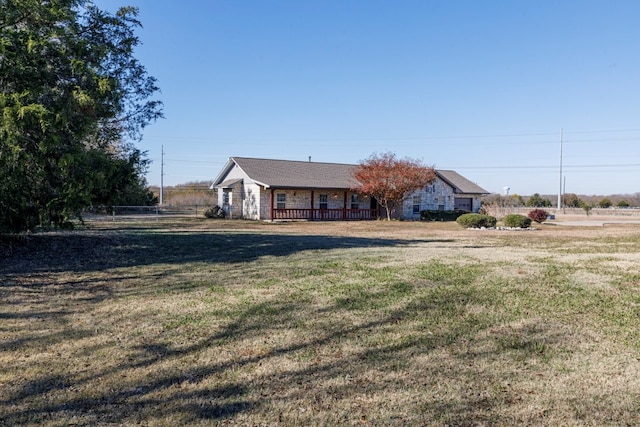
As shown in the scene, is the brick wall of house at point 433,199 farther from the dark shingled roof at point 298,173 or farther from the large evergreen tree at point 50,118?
the large evergreen tree at point 50,118

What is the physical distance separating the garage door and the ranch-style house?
1497 millimetres

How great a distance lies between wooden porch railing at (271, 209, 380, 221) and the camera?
31.4 meters

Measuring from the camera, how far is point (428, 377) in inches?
164

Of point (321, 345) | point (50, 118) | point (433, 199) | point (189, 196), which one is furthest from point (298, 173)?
point (321, 345)

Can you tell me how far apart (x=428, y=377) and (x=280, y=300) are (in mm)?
3139

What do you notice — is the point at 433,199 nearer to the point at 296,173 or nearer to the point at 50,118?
the point at 296,173

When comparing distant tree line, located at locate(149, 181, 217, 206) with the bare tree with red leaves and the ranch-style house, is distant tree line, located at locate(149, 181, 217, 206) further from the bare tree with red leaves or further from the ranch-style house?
the bare tree with red leaves

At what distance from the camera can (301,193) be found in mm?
32469

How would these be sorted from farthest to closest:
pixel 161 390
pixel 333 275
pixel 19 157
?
pixel 19 157 → pixel 333 275 → pixel 161 390

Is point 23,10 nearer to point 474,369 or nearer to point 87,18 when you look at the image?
point 87,18

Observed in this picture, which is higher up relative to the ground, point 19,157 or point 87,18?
point 87,18

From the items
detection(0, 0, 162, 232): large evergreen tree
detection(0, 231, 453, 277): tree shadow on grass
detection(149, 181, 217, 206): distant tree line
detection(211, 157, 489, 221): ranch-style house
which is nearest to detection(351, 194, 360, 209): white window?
detection(211, 157, 489, 221): ranch-style house

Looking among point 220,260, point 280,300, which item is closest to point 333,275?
point 280,300

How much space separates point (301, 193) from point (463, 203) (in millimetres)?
16283
